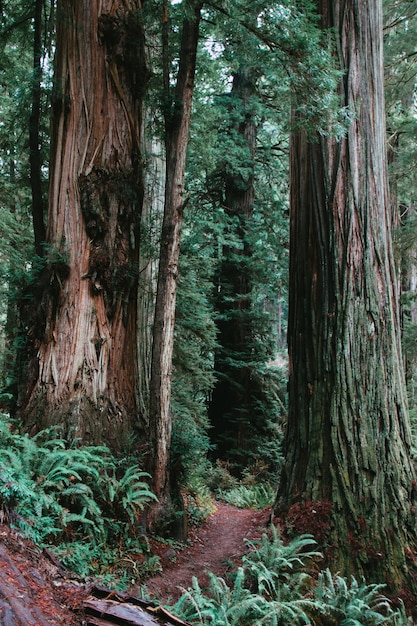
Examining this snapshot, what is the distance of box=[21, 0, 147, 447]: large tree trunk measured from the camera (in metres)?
5.75

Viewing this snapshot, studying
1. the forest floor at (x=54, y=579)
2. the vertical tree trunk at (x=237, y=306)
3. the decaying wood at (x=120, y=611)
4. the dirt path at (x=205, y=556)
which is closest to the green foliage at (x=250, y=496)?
the dirt path at (x=205, y=556)

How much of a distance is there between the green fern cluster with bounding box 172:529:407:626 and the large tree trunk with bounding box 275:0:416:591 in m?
0.40

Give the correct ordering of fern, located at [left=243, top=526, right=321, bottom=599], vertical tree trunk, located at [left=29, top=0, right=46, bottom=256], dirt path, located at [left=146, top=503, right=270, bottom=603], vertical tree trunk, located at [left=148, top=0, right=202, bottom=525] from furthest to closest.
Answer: vertical tree trunk, located at [left=29, top=0, right=46, bottom=256], vertical tree trunk, located at [left=148, top=0, right=202, bottom=525], dirt path, located at [left=146, top=503, right=270, bottom=603], fern, located at [left=243, top=526, right=321, bottom=599]

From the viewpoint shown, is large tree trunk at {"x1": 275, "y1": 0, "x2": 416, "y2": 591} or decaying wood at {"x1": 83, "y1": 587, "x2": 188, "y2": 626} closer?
decaying wood at {"x1": 83, "y1": 587, "x2": 188, "y2": 626}

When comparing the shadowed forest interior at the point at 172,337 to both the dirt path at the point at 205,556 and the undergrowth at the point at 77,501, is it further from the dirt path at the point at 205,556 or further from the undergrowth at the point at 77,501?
the dirt path at the point at 205,556

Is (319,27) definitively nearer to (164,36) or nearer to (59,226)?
(164,36)

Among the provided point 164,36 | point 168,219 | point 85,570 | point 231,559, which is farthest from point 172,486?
point 164,36

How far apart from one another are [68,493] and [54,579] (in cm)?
144

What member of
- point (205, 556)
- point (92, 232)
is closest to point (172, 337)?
point (92, 232)

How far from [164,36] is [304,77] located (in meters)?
2.16

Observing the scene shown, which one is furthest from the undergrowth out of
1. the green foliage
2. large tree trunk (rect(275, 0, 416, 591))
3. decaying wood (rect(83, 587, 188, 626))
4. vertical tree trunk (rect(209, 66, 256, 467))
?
vertical tree trunk (rect(209, 66, 256, 467))

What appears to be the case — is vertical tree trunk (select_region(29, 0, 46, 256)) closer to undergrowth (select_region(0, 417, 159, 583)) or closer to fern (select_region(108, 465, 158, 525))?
undergrowth (select_region(0, 417, 159, 583))

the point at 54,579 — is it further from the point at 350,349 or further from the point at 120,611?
the point at 350,349

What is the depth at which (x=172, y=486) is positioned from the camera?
6.11 m
